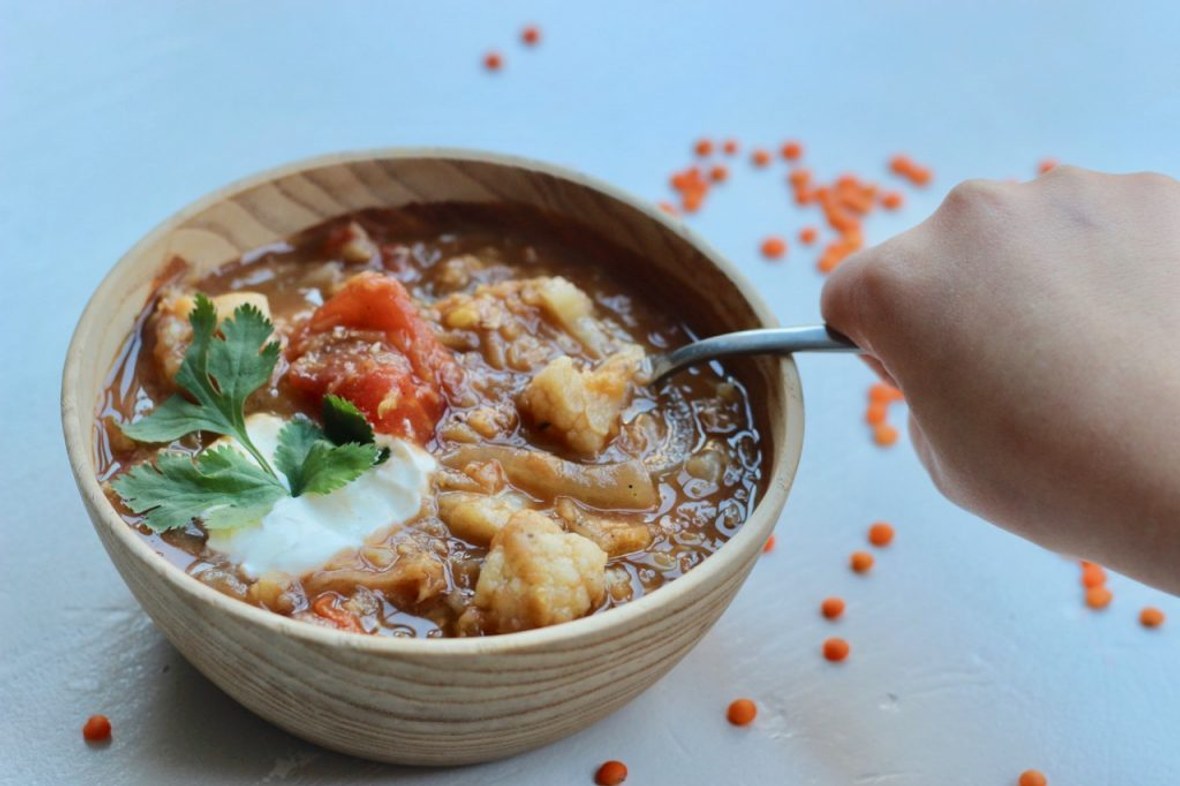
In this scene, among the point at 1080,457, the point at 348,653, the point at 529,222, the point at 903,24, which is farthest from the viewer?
the point at 903,24

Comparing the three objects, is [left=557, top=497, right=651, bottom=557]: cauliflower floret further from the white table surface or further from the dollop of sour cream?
the white table surface

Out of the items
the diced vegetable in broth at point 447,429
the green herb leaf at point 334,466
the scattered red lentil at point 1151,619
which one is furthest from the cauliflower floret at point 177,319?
the scattered red lentil at point 1151,619

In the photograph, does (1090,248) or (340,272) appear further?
(340,272)

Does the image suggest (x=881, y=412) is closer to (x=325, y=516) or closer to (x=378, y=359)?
(x=378, y=359)

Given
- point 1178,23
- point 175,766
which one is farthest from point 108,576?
point 1178,23

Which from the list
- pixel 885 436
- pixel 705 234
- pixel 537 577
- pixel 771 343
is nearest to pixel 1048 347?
pixel 771 343

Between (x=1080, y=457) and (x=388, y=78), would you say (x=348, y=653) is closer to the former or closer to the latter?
(x=1080, y=457)
